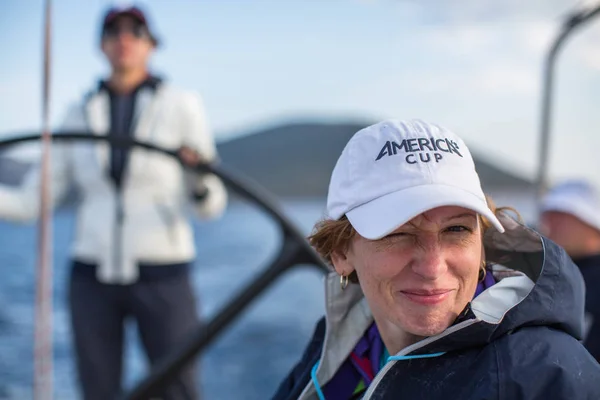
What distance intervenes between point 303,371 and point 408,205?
38cm

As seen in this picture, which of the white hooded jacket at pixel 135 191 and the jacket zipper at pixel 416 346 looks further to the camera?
the white hooded jacket at pixel 135 191

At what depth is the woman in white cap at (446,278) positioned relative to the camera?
76 centimetres

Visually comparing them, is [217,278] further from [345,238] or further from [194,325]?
[345,238]

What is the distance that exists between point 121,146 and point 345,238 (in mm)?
1130

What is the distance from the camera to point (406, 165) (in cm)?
86

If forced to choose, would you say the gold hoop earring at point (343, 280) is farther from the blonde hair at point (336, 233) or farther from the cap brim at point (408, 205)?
the cap brim at point (408, 205)

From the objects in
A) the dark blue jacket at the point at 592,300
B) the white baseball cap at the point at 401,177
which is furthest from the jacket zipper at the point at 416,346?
the dark blue jacket at the point at 592,300

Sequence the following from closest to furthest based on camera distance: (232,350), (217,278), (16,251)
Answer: (232,350), (217,278), (16,251)

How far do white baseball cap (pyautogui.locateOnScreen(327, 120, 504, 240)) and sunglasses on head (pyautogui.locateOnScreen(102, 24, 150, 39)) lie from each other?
1217 mm

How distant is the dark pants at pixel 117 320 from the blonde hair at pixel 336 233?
1056mm

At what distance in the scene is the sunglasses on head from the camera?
6.36 feet

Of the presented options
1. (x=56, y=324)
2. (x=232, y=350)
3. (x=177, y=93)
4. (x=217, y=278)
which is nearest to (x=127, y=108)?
(x=177, y=93)

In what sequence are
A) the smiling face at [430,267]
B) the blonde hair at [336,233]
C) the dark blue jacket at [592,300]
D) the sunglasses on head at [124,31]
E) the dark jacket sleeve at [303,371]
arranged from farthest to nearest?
Result: the sunglasses on head at [124,31], the dark blue jacket at [592,300], the dark jacket sleeve at [303,371], the blonde hair at [336,233], the smiling face at [430,267]

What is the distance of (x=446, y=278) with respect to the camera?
839 millimetres
